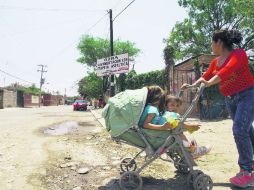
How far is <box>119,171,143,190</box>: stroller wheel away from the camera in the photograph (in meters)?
3.69

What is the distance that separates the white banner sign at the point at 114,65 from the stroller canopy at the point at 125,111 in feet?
24.1

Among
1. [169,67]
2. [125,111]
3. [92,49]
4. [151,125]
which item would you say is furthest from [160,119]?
[92,49]

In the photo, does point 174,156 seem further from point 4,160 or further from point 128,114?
point 4,160

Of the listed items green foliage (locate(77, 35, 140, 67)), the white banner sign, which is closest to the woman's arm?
the white banner sign

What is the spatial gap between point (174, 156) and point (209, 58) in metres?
12.5

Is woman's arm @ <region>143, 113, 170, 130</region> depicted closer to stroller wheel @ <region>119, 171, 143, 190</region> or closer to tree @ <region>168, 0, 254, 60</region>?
stroller wheel @ <region>119, 171, 143, 190</region>

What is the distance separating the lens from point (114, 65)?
11922 millimetres

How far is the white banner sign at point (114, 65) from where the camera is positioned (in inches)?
446

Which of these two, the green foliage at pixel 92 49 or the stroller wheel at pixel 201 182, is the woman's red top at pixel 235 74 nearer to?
the stroller wheel at pixel 201 182

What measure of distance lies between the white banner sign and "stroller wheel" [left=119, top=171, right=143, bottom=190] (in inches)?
299

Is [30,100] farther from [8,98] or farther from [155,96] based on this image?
[155,96]

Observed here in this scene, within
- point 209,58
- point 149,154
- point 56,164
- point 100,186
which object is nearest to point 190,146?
point 149,154

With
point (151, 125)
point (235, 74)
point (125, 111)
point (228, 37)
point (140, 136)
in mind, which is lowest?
point (140, 136)

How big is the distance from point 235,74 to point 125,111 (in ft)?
4.57
